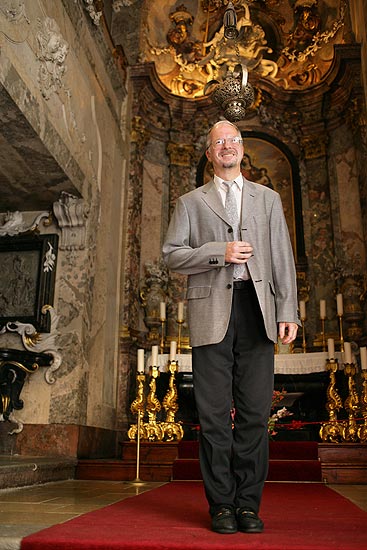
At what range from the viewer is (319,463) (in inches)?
197

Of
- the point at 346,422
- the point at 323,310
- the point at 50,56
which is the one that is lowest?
the point at 346,422

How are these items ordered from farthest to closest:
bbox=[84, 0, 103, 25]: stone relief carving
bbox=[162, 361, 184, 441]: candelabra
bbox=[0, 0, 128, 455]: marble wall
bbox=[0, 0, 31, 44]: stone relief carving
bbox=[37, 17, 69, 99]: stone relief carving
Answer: bbox=[84, 0, 103, 25]: stone relief carving → bbox=[162, 361, 184, 441]: candelabra → bbox=[37, 17, 69, 99]: stone relief carving → bbox=[0, 0, 128, 455]: marble wall → bbox=[0, 0, 31, 44]: stone relief carving

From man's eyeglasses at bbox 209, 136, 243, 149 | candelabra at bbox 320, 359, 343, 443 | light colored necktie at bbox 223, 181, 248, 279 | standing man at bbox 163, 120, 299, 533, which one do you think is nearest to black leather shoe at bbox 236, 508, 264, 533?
standing man at bbox 163, 120, 299, 533

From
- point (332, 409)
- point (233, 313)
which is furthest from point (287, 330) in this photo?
point (332, 409)

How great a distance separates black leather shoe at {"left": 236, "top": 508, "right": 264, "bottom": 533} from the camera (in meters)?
2.20

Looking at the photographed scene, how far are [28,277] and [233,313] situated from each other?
4035 millimetres

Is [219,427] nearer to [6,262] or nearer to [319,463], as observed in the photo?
[319,463]

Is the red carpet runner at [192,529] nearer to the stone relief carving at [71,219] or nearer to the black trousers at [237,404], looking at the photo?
the black trousers at [237,404]

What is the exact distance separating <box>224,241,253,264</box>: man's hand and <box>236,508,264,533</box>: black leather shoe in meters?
1.00

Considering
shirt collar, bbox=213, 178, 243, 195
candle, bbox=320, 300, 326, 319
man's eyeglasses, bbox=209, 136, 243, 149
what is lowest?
shirt collar, bbox=213, 178, 243, 195

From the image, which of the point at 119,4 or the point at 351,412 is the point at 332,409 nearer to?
the point at 351,412

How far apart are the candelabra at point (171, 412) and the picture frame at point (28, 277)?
1495 mm

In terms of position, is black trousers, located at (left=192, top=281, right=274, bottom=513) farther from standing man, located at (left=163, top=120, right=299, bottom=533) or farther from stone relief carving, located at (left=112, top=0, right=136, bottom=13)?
stone relief carving, located at (left=112, top=0, right=136, bottom=13)

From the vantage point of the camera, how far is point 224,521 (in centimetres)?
219
